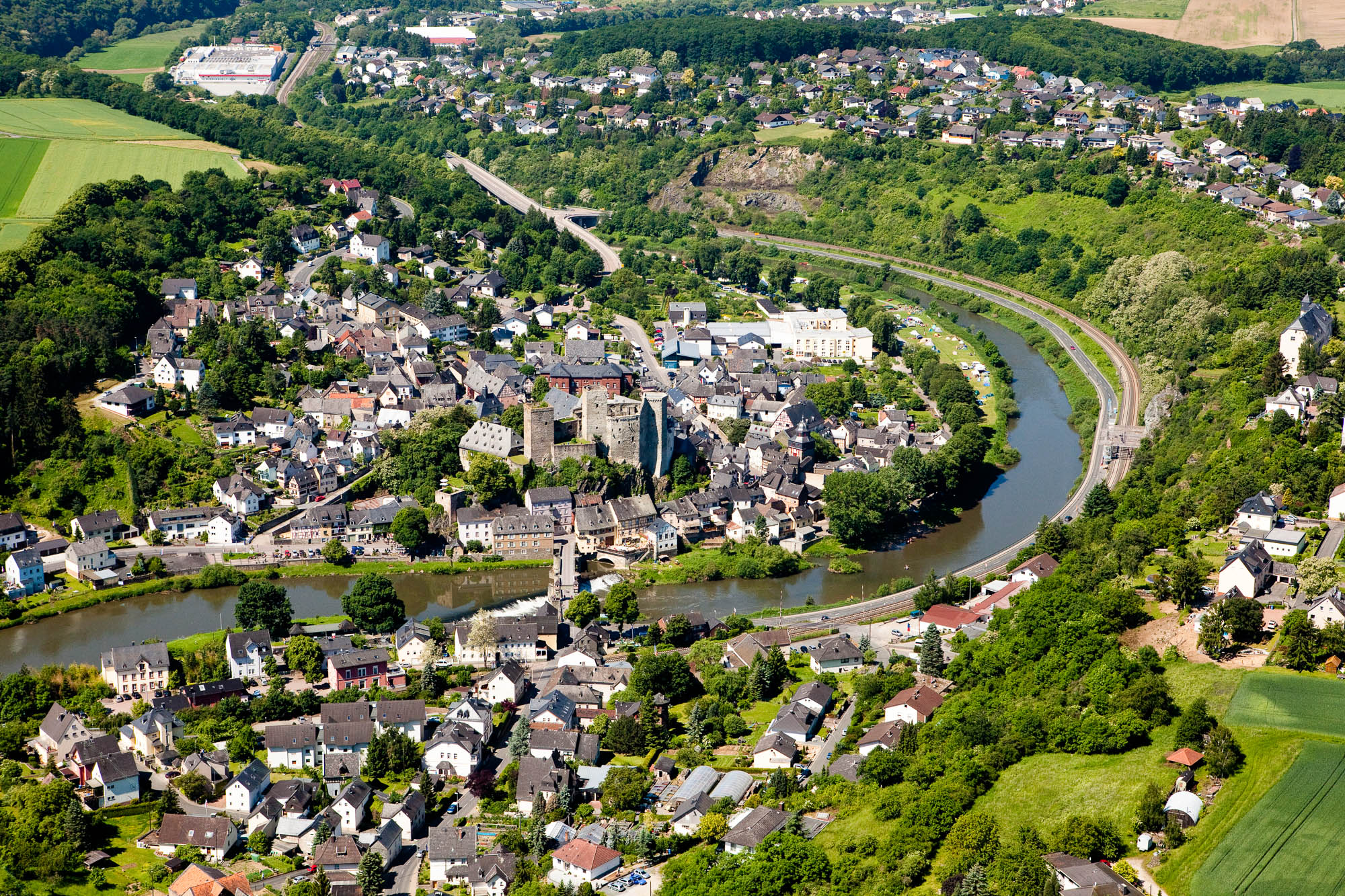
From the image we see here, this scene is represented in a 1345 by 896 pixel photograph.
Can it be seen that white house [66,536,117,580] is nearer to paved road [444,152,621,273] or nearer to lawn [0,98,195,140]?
paved road [444,152,621,273]

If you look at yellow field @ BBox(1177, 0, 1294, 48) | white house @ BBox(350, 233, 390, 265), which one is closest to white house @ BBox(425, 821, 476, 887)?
white house @ BBox(350, 233, 390, 265)

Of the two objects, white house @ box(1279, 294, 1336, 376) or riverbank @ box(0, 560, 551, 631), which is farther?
white house @ box(1279, 294, 1336, 376)

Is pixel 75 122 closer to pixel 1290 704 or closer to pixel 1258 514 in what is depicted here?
pixel 1258 514

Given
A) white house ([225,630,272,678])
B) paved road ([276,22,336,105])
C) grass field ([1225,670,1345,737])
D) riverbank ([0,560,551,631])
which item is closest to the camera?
grass field ([1225,670,1345,737])

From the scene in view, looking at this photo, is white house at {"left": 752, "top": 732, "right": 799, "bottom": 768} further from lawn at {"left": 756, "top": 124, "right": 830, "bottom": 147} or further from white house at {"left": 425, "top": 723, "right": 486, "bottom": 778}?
lawn at {"left": 756, "top": 124, "right": 830, "bottom": 147}

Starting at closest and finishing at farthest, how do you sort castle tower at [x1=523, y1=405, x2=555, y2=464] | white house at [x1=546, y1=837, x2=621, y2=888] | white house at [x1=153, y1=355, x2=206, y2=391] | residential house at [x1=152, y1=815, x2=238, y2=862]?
1. white house at [x1=546, y1=837, x2=621, y2=888]
2. residential house at [x1=152, y1=815, x2=238, y2=862]
3. castle tower at [x1=523, y1=405, x2=555, y2=464]
4. white house at [x1=153, y1=355, x2=206, y2=391]

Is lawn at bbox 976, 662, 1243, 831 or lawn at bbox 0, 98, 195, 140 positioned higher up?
lawn at bbox 0, 98, 195, 140

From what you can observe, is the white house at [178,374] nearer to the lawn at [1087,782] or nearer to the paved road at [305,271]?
the paved road at [305,271]

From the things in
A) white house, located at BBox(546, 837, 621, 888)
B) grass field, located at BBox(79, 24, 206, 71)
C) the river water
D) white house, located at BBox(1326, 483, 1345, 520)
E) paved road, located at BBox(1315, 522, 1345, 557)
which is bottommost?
the river water
